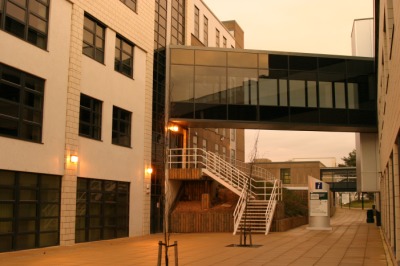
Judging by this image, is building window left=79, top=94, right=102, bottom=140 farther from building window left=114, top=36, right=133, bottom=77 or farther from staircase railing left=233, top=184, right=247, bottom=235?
staircase railing left=233, top=184, right=247, bottom=235

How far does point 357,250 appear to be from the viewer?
58.0 ft

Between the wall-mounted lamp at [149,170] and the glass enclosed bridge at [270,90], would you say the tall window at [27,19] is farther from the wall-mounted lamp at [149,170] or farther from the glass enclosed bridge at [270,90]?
the glass enclosed bridge at [270,90]

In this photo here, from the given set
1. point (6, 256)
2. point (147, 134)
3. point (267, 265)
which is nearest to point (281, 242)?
point (267, 265)

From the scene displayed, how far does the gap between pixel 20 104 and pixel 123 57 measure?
7949 millimetres

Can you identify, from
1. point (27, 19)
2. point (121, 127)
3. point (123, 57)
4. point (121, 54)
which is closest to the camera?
point (27, 19)

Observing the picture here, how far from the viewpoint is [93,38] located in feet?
69.8

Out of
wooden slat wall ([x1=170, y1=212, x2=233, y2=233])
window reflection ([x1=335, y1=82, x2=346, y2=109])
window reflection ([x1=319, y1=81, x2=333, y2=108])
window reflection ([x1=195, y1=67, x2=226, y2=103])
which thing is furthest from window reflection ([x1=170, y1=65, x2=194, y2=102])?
window reflection ([x1=335, y1=82, x2=346, y2=109])

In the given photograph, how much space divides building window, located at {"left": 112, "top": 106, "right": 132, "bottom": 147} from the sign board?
1113cm

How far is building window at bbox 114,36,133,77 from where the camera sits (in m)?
23.2

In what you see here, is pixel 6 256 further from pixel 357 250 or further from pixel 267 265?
pixel 357 250

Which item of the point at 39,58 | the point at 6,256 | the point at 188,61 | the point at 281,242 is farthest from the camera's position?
the point at 188,61

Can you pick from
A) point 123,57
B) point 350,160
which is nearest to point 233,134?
point 123,57

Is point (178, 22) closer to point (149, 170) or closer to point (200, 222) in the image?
point (149, 170)

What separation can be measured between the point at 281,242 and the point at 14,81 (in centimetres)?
1173
